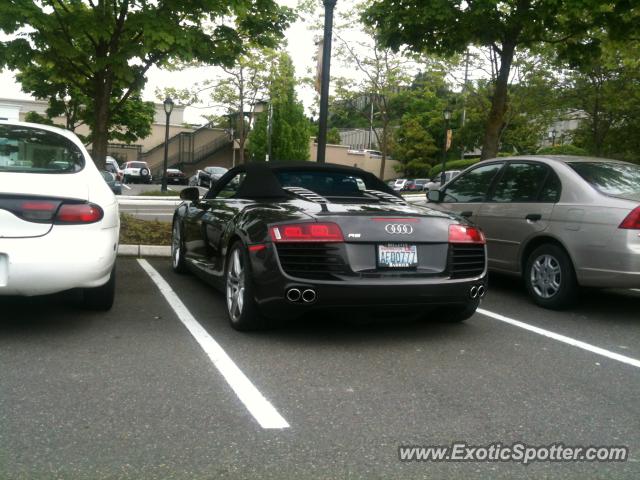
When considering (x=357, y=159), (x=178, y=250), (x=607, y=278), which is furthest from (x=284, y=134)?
(x=607, y=278)

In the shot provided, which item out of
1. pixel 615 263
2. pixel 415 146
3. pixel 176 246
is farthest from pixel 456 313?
A: pixel 415 146

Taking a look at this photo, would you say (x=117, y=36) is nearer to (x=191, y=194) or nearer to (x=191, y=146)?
(x=191, y=194)

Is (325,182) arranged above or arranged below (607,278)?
above

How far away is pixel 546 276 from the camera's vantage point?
21.1ft

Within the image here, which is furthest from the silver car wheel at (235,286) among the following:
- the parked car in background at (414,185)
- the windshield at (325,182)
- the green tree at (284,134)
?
the parked car in background at (414,185)

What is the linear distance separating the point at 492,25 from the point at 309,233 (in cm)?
782

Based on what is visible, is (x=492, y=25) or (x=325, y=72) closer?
(x=325, y=72)

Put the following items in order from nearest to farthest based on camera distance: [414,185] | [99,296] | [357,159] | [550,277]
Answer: [99,296] < [550,277] < [414,185] < [357,159]

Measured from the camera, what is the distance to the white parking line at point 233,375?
3.33m

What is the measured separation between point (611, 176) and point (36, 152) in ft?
16.8

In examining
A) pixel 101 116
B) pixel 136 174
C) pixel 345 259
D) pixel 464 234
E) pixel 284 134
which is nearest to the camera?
pixel 345 259

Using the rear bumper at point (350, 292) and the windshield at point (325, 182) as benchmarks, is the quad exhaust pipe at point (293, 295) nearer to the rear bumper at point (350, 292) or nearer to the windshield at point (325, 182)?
the rear bumper at point (350, 292)

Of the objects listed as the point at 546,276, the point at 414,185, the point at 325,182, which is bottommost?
the point at 414,185

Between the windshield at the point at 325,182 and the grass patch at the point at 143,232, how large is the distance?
4.22 metres
